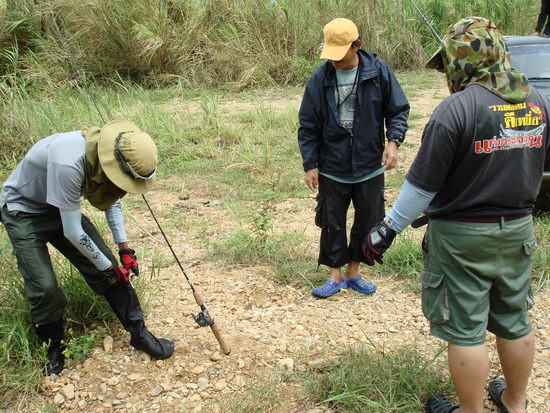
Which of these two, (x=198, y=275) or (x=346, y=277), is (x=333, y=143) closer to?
(x=346, y=277)

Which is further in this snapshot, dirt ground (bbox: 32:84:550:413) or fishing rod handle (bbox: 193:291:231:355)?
fishing rod handle (bbox: 193:291:231:355)

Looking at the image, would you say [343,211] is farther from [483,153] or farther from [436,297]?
[483,153]

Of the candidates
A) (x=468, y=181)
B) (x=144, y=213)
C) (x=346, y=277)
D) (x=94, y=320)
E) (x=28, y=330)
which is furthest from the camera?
(x=144, y=213)

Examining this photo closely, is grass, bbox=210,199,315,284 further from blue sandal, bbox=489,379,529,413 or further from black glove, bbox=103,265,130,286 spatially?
blue sandal, bbox=489,379,529,413

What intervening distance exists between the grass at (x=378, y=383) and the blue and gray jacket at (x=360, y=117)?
3.70 feet

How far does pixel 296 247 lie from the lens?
4402mm

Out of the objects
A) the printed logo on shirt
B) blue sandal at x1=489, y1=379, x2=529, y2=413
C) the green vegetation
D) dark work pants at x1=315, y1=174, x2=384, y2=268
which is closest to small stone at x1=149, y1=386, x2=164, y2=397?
dark work pants at x1=315, y1=174, x2=384, y2=268

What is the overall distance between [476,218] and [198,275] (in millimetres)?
2400

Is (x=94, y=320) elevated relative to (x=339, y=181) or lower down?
lower down

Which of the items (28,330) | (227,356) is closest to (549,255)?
(227,356)

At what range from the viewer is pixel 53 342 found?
3.03 metres

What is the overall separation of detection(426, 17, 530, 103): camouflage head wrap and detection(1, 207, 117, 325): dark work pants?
6.49 ft

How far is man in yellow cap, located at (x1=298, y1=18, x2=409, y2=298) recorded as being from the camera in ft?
10.9

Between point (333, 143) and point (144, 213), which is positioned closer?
point (333, 143)
